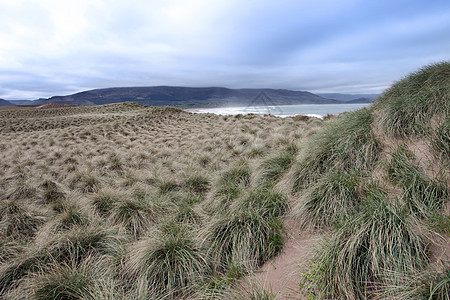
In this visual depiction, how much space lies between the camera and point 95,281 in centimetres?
264

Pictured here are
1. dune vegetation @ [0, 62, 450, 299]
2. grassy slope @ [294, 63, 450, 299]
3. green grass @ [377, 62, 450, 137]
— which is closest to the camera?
grassy slope @ [294, 63, 450, 299]

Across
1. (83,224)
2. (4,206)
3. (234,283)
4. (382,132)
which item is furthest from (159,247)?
(382,132)

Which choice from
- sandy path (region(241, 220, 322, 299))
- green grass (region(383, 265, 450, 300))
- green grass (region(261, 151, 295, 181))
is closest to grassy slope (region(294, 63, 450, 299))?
green grass (region(383, 265, 450, 300))

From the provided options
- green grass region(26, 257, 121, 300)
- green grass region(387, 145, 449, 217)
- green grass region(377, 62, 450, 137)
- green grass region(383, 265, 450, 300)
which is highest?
green grass region(377, 62, 450, 137)

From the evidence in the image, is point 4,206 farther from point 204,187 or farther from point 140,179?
point 204,187

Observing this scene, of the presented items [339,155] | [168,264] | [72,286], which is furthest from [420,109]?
[72,286]

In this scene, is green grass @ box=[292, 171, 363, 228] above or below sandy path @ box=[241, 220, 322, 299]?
above

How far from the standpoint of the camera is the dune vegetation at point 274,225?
2.13 metres

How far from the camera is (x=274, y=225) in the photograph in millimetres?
3141

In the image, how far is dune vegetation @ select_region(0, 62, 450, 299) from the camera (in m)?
2.13

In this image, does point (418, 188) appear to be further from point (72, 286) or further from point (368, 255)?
point (72, 286)

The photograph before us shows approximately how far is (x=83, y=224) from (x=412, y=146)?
20.0 feet

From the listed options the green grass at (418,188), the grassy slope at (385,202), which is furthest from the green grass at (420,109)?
the green grass at (418,188)

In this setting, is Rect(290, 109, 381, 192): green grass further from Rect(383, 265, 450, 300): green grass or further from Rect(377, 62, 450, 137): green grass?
Rect(383, 265, 450, 300): green grass
